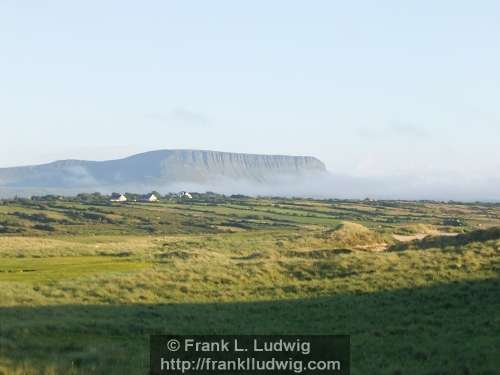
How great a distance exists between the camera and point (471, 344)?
17.3m

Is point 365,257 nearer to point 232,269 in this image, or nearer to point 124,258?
point 232,269

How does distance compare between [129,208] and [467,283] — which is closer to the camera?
[467,283]

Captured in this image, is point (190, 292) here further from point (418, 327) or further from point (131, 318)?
point (418, 327)

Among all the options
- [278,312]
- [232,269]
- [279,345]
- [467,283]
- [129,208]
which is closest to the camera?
[279,345]

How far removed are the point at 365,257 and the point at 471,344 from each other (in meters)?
20.7

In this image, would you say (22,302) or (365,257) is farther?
(365,257)

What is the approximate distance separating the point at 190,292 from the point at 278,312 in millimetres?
6591

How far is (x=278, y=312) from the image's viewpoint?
79.4ft

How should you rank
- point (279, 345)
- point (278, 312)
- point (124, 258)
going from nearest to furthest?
point (279, 345) < point (278, 312) < point (124, 258)

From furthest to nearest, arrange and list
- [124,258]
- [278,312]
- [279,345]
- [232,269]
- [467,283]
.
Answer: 1. [124,258]
2. [232,269]
3. [467,283]
4. [278,312]
5. [279,345]

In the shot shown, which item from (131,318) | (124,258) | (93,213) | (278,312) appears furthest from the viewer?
(93,213)

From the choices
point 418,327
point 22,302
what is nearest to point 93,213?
point 22,302

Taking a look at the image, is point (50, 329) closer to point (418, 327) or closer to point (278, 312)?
point (278, 312)

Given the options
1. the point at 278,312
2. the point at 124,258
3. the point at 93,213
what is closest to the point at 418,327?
the point at 278,312
